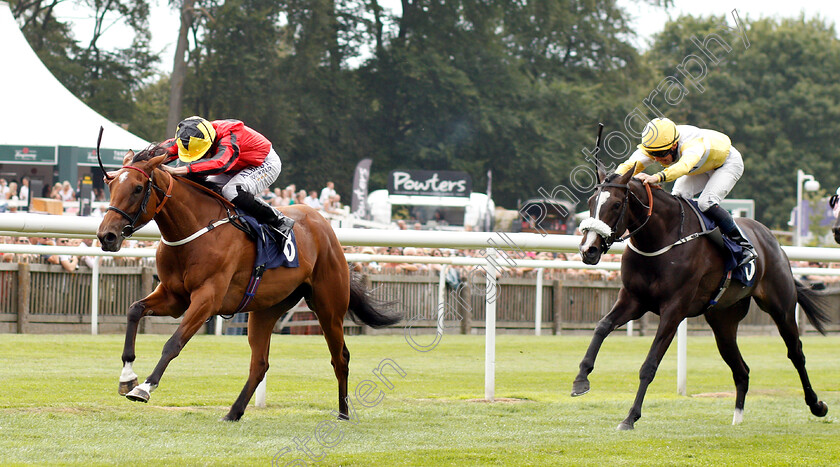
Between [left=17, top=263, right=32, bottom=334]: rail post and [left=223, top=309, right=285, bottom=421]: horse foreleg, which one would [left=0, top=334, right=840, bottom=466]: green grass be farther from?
[left=17, top=263, right=32, bottom=334]: rail post

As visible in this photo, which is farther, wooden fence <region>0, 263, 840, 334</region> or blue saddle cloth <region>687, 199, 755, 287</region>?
wooden fence <region>0, 263, 840, 334</region>

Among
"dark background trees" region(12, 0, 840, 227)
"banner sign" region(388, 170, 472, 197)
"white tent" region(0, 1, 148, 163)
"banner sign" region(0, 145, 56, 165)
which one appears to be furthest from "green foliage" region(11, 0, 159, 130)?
"banner sign" region(0, 145, 56, 165)

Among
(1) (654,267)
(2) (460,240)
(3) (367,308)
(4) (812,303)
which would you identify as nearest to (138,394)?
(3) (367,308)

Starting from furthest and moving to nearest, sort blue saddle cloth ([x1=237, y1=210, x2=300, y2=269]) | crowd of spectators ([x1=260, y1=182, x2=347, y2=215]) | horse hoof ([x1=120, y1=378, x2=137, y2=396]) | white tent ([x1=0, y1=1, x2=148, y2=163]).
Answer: white tent ([x1=0, y1=1, x2=148, y2=163]) < crowd of spectators ([x1=260, y1=182, x2=347, y2=215]) < blue saddle cloth ([x1=237, y1=210, x2=300, y2=269]) < horse hoof ([x1=120, y1=378, x2=137, y2=396])

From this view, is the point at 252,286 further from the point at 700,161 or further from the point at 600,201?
the point at 700,161

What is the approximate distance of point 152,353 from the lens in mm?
9227

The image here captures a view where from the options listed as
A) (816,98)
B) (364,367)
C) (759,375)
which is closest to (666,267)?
(364,367)

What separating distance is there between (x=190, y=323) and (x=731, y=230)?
3.39 meters

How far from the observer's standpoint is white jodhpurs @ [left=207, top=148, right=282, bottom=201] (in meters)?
5.78

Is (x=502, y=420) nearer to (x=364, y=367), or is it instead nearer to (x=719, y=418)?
(x=719, y=418)

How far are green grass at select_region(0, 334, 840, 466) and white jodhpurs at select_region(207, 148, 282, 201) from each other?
1.28 meters

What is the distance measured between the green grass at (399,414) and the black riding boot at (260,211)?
1.08 m

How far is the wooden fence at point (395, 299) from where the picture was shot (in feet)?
37.0

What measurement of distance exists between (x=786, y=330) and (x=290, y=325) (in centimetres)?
747
